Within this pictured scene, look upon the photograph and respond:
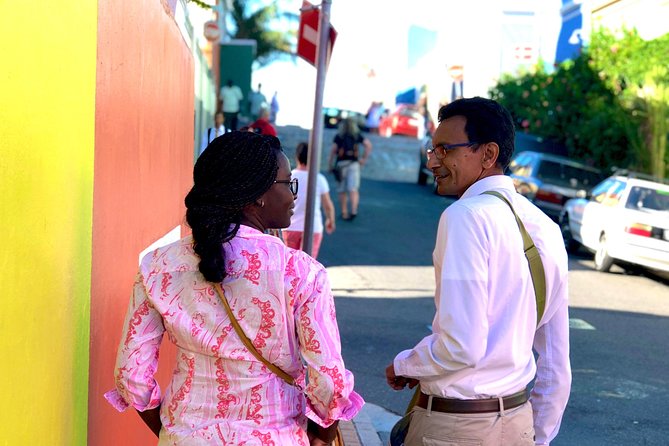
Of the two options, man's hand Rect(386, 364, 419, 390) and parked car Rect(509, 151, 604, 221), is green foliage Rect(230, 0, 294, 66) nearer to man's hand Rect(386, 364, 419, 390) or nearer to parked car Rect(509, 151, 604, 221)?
parked car Rect(509, 151, 604, 221)

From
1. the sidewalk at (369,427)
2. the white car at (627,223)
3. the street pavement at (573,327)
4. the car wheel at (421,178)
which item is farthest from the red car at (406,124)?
the sidewalk at (369,427)

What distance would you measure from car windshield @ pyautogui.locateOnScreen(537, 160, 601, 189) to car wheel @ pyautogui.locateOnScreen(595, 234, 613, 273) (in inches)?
219

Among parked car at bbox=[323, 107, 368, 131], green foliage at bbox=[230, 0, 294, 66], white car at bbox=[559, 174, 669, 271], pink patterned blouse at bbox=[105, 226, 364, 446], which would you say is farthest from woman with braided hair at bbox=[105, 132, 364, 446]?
green foliage at bbox=[230, 0, 294, 66]

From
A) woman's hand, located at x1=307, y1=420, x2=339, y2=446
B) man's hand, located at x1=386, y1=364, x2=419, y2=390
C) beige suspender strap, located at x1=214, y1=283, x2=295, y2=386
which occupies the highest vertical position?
beige suspender strap, located at x1=214, y1=283, x2=295, y2=386

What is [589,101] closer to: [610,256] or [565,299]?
Result: [610,256]

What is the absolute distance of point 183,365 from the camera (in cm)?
289

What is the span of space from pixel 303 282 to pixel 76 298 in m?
0.80

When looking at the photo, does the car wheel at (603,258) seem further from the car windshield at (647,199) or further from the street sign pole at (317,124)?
the street sign pole at (317,124)

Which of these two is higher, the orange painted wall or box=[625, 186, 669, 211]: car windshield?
the orange painted wall

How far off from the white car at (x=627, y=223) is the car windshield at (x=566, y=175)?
3881 millimetres

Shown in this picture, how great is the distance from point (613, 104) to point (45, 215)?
21897 millimetres

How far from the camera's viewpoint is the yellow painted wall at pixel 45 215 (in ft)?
7.87

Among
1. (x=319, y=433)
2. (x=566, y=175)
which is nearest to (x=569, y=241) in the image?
(x=566, y=175)

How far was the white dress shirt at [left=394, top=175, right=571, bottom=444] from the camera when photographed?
3033 millimetres
